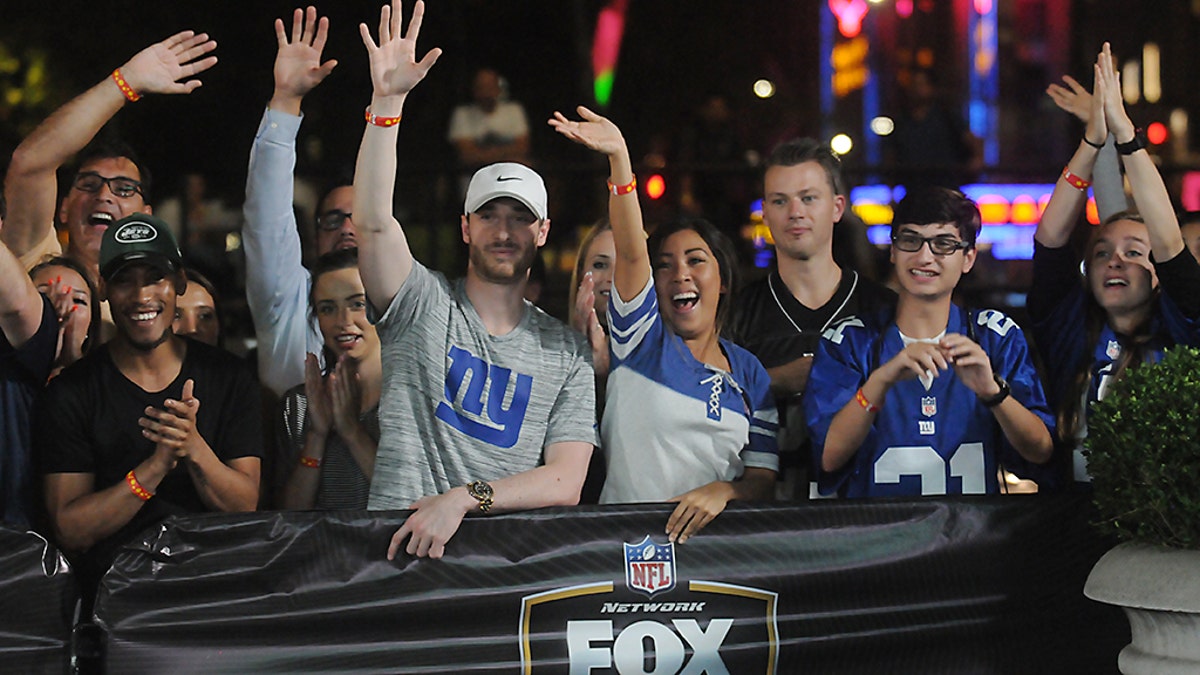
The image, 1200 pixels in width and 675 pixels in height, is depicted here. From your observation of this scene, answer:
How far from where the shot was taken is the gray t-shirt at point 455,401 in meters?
4.64

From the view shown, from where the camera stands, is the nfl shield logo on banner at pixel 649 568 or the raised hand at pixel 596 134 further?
the raised hand at pixel 596 134

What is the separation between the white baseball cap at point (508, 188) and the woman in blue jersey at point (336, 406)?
55cm

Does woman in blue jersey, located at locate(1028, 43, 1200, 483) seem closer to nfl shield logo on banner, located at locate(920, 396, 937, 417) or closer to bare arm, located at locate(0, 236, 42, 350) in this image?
nfl shield logo on banner, located at locate(920, 396, 937, 417)

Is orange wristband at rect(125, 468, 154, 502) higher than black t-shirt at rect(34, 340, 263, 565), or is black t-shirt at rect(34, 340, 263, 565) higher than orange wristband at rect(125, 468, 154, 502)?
black t-shirt at rect(34, 340, 263, 565)

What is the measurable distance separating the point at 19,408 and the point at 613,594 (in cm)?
204

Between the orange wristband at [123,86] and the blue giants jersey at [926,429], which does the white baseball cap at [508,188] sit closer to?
the blue giants jersey at [926,429]

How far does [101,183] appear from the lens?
18.8ft

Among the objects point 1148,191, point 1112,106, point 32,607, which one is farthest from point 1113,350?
point 32,607

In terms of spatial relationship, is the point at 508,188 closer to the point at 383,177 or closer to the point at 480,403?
the point at 383,177

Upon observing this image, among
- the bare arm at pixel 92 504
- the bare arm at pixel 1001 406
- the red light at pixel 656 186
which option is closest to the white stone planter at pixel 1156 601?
the bare arm at pixel 1001 406

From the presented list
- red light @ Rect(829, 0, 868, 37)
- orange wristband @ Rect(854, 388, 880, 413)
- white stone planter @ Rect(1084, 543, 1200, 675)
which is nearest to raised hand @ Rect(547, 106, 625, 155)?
Answer: orange wristband @ Rect(854, 388, 880, 413)

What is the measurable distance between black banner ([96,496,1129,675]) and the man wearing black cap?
0.31m

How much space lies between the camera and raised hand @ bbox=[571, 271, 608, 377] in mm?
5203

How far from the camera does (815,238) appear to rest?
5594 mm
